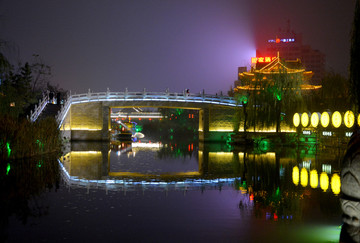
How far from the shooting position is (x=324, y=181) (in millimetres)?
11367

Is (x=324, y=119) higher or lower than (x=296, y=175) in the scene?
higher

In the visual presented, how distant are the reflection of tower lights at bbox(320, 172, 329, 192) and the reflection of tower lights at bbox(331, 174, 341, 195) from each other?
5.6 inches

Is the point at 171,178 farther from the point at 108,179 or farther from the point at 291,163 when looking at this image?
the point at 291,163

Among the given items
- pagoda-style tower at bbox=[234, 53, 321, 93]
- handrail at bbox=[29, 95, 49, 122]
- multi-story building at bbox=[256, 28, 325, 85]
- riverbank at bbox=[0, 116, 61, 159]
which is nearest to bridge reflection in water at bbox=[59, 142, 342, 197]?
riverbank at bbox=[0, 116, 61, 159]

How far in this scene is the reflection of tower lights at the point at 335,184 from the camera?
9716 mm

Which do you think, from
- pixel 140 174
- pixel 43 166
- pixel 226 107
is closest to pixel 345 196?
pixel 140 174

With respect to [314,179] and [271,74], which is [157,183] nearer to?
[314,179]

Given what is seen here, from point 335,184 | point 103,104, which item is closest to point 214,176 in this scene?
point 335,184

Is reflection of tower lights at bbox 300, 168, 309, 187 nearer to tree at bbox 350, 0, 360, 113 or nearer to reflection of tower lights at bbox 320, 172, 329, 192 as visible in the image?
reflection of tower lights at bbox 320, 172, 329, 192

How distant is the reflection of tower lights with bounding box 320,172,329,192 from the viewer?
33.9 feet

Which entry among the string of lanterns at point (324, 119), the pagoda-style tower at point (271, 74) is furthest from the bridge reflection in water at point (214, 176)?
the pagoda-style tower at point (271, 74)

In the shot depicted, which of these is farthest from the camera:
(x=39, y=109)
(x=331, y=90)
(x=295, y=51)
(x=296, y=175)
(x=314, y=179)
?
(x=295, y=51)

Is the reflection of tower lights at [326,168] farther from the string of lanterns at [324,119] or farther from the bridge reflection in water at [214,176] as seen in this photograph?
the string of lanterns at [324,119]

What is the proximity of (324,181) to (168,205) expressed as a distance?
5.35 m
